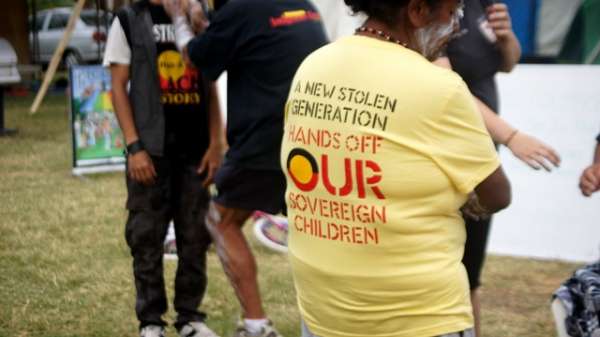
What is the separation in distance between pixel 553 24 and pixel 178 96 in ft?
15.6

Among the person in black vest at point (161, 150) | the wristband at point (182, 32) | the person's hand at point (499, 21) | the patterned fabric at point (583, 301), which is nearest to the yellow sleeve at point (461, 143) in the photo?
the person's hand at point (499, 21)

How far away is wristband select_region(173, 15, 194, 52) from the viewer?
3871 millimetres

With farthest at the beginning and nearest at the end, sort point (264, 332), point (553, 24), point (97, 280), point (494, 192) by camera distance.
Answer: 1. point (553, 24)
2. point (97, 280)
3. point (264, 332)
4. point (494, 192)

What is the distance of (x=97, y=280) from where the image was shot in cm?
541

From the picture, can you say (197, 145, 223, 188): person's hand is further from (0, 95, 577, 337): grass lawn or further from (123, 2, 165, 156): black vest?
(0, 95, 577, 337): grass lawn

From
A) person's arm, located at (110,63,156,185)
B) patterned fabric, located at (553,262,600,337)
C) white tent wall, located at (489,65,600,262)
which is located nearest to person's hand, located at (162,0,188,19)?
person's arm, located at (110,63,156,185)

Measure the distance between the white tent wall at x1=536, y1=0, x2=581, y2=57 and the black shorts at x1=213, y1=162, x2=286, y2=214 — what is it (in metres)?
4.35

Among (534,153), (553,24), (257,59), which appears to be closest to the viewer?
(534,153)

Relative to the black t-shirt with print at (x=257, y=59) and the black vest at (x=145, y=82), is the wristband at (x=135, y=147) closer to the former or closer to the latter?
the black vest at (x=145, y=82)

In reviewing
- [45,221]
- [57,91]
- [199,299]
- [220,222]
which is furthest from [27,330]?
[57,91]

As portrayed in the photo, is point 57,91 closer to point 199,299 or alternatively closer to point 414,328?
point 199,299

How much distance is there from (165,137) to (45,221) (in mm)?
3358

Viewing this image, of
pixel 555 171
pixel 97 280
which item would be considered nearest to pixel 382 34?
pixel 97 280

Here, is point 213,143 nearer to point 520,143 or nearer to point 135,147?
point 135,147
